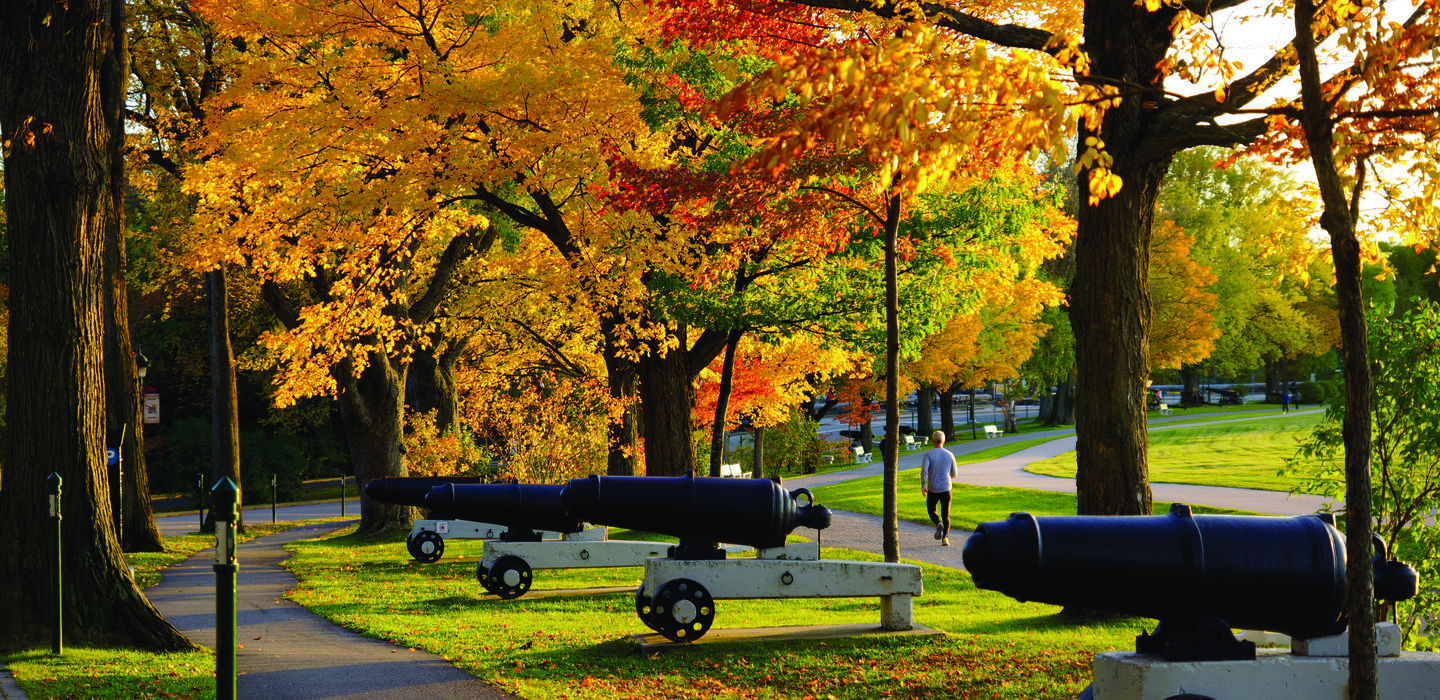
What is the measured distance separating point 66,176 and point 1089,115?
721 centimetres

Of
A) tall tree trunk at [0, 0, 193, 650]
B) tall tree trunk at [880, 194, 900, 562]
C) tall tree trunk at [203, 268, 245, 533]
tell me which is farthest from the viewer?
tall tree trunk at [203, 268, 245, 533]

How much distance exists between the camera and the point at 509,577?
11875mm

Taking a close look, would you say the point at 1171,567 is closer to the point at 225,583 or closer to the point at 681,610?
the point at 225,583

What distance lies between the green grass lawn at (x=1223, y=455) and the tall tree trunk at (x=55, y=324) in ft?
58.9

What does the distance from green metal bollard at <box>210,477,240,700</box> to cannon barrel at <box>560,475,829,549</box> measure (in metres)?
4.56

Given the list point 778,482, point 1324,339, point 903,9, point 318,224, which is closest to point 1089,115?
point 903,9

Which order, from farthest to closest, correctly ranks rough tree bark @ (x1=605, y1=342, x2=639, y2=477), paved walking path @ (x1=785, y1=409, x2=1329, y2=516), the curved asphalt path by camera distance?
1. rough tree bark @ (x1=605, y1=342, x2=639, y2=477)
2. paved walking path @ (x1=785, y1=409, x2=1329, y2=516)
3. the curved asphalt path

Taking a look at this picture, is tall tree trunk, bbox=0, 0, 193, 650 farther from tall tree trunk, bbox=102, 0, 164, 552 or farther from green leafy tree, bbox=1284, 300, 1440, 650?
green leafy tree, bbox=1284, 300, 1440, 650

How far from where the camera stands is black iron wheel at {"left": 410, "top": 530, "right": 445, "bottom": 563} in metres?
16.0

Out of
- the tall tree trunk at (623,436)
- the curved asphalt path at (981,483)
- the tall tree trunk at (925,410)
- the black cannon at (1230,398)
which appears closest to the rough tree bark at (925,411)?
the tall tree trunk at (925,410)

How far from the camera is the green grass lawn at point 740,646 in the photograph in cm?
717

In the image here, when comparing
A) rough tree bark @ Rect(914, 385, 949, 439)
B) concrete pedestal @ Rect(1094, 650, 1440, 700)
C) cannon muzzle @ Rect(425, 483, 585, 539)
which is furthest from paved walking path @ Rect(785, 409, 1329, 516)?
cannon muzzle @ Rect(425, 483, 585, 539)

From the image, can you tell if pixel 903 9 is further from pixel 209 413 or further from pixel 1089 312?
pixel 209 413

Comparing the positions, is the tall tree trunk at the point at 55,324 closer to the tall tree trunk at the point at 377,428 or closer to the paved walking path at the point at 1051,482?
the paved walking path at the point at 1051,482
